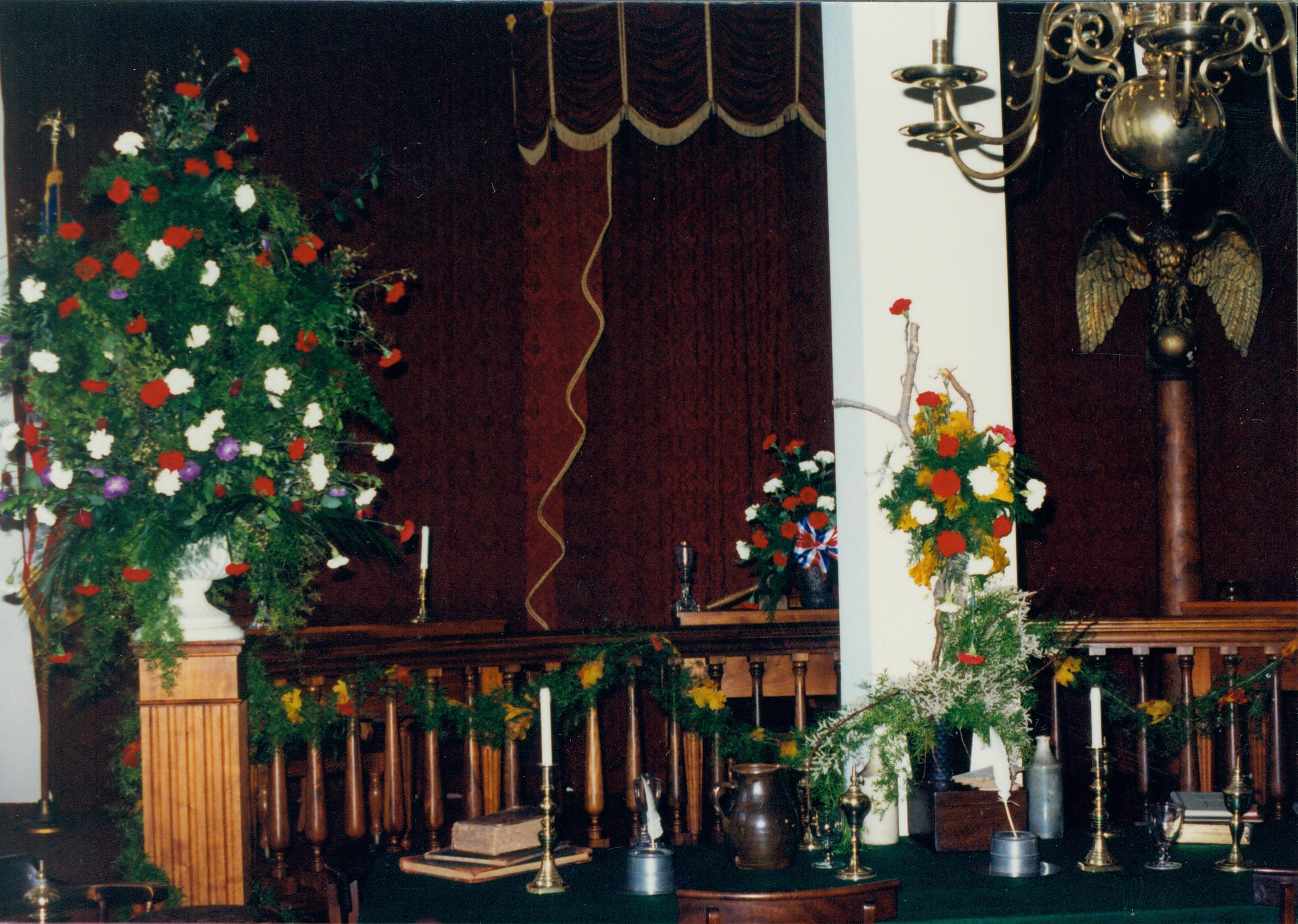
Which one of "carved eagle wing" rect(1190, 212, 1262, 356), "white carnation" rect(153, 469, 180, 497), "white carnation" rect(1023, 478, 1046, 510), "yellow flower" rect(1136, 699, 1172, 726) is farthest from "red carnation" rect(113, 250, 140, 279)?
"carved eagle wing" rect(1190, 212, 1262, 356)

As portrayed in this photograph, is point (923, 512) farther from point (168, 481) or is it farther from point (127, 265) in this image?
point (127, 265)

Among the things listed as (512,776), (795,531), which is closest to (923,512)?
(512,776)

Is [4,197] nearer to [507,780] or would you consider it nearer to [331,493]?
[331,493]

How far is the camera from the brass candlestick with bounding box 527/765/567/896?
2.50 meters

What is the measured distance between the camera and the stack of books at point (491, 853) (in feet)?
8.61

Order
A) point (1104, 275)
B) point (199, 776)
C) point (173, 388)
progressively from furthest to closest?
1. point (1104, 275)
2. point (199, 776)
3. point (173, 388)

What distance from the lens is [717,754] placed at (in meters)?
3.71

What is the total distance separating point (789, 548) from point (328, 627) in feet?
6.06

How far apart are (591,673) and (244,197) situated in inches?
61.5

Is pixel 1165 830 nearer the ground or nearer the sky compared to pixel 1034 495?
nearer the ground

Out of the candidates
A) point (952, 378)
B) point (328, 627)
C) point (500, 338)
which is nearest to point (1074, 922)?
point (952, 378)

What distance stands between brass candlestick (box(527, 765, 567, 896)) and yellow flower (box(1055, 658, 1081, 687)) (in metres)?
1.63

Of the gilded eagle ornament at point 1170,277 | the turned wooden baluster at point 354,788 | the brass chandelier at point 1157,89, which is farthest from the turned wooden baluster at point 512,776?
the gilded eagle ornament at point 1170,277

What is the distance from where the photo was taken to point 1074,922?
2.31 metres
